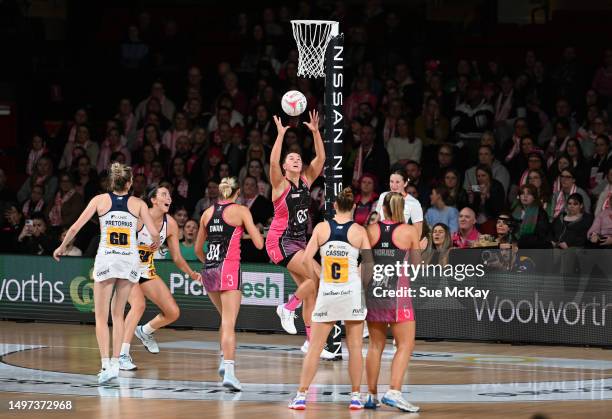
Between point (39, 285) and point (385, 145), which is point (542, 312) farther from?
point (39, 285)

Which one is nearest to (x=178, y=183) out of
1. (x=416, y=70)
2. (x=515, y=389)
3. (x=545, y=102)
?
(x=416, y=70)

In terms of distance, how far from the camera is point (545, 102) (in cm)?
2242

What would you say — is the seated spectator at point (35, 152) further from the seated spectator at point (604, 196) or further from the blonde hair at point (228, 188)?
the blonde hair at point (228, 188)

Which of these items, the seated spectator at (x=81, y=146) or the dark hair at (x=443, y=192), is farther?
the seated spectator at (x=81, y=146)

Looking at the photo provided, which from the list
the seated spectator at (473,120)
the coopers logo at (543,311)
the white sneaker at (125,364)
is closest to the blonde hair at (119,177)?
the white sneaker at (125,364)

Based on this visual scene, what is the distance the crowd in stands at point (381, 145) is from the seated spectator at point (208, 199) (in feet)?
0.08

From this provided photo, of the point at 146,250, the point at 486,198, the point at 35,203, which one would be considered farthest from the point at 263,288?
the point at 35,203

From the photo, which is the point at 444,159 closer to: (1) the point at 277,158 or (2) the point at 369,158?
(2) the point at 369,158

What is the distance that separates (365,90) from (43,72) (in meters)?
8.11

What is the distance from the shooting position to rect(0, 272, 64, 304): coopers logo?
21.3 m

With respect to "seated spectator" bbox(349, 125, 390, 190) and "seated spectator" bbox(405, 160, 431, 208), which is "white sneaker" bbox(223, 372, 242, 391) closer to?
"seated spectator" bbox(405, 160, 431, 208)

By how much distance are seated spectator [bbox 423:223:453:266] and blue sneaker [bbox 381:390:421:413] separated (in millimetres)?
5862

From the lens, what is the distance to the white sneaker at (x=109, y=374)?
1405 centimetres

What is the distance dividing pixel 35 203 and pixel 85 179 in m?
1.01
